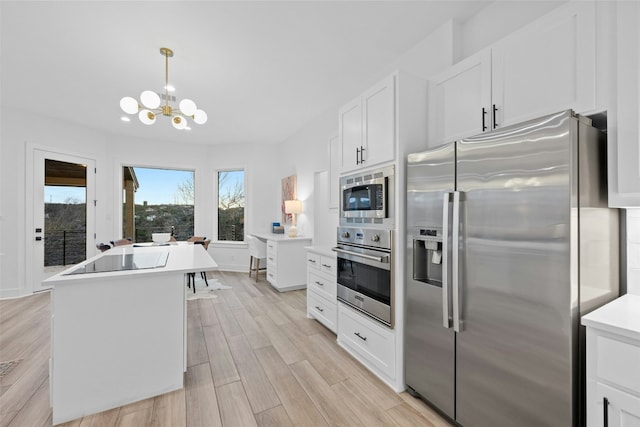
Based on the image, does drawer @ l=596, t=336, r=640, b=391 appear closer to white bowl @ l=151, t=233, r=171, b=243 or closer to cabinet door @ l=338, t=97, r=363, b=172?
cabinet door @ l=338, t=97, r=363, b=172

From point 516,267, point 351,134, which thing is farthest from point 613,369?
point 351,134

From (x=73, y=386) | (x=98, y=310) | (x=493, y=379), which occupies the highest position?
(x=98, y=310)

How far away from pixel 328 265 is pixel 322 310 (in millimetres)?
552

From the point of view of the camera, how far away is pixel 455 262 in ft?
5.20

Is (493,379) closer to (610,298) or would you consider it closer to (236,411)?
(610,298)

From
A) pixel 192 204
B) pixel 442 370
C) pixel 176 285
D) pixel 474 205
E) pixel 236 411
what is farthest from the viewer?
pixel 192 204

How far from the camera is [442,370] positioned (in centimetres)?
172

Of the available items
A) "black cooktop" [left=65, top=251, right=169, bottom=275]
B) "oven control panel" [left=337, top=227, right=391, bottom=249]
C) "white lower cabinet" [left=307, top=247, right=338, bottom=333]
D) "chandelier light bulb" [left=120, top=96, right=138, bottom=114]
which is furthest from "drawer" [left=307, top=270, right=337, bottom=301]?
"chandelier light bulb" [left=120, top=96, right=138, bottom=114]

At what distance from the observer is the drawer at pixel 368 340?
2.09 meters

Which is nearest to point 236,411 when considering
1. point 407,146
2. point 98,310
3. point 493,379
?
point 98,310

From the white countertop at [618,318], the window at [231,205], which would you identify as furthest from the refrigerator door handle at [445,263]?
the window at [231,205]

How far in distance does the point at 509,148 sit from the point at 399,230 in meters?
0.86

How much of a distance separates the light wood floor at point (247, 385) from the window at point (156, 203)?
294 cm

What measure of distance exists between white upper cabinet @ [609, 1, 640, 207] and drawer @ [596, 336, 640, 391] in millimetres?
619
